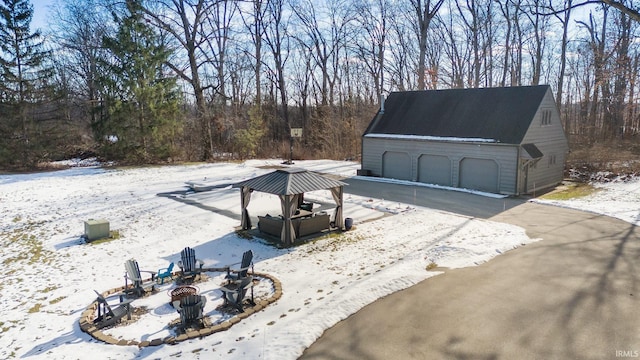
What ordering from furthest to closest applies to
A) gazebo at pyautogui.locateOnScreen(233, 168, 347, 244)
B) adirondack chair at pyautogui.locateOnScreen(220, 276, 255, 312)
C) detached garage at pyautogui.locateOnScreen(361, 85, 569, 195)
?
detached garage at pyautogui.locateOnScreen(361, 85, 569, 195) → gazebo at pyautogui.locateOnScreen(233, 168, 347, 244) → adirondack chair at pyautogui.locateOnScreen(220, 276, 255, 312)

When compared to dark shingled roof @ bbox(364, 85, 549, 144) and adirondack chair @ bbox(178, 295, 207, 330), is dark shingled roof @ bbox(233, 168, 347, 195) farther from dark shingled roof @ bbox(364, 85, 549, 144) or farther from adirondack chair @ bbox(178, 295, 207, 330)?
dark shingled roof @ bbox(364, 85, 549, 144)

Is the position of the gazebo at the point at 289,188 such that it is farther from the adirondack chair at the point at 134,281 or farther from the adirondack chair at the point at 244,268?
the adirondack chair at the point at 134,281

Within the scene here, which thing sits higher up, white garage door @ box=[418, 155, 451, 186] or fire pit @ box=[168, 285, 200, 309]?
white garage door @ box=[418, 155, 451, 186]

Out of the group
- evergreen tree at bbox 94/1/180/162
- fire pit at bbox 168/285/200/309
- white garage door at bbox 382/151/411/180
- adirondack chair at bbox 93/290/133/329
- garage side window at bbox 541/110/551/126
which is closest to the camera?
adirondack chair at bbox 93/290/133/329

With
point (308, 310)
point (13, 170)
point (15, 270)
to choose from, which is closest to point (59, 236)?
point (15, 270)

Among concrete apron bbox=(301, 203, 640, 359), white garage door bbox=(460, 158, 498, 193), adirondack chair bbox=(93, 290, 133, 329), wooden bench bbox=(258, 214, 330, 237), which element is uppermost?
white garage door bbox=(460, 158, 498, 193)

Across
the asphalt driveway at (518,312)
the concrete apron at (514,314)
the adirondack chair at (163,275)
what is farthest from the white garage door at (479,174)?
the adirondack chair at (163,275)

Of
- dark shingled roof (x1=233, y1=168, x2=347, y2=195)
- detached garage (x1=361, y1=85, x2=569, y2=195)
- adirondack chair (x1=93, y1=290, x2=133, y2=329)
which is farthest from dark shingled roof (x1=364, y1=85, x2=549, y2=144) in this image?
adirondack chair (x1=93, y1=290, x2=133, y2=329)
